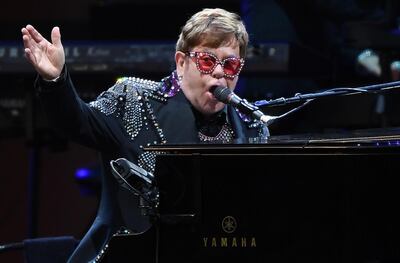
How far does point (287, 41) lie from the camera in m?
5.69

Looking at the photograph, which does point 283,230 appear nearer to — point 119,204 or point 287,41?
point 119,204

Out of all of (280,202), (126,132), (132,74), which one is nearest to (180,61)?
(126,132)

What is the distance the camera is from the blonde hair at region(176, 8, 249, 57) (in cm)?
350

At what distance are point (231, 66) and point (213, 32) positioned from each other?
0.14 meters

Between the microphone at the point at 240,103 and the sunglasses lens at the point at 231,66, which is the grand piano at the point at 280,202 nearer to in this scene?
the microphone at the point at 240,103

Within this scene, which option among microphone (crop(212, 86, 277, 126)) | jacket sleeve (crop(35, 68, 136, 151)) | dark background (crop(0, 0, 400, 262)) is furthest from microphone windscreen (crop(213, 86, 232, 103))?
dark background (crop(0, 0, 400, 262))

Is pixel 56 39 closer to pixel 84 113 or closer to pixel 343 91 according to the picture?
pixel 84 113

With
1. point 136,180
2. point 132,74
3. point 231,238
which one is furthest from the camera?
point 132,74

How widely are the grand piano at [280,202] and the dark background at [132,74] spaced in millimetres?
2304

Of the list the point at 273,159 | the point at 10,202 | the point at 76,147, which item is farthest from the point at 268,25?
the point at 273,159

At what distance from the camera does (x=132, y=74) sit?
18.5ft

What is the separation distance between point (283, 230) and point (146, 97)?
928 mm

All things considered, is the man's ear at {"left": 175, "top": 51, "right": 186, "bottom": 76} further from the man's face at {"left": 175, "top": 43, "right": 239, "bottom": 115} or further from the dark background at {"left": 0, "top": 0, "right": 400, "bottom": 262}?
the dark background at {"left": 0, "top": 0, "right": 400, "bottom": 262}

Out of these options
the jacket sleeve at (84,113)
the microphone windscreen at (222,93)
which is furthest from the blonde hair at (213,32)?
the jacket sleeve at (84,113)
